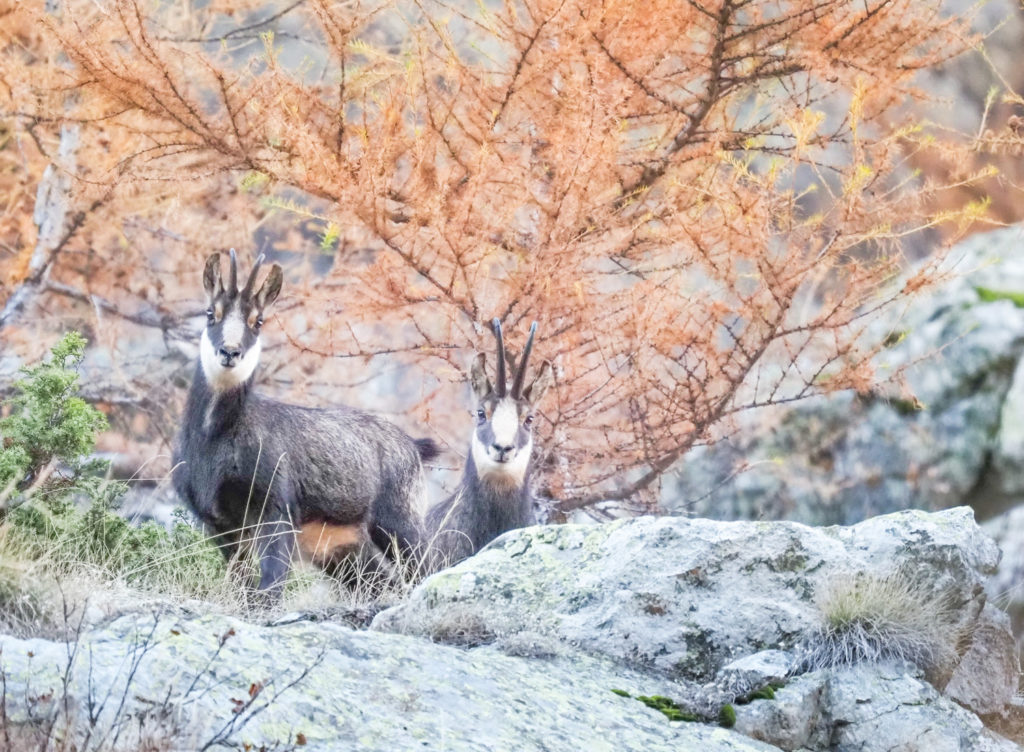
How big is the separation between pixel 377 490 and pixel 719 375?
2280 millimetres

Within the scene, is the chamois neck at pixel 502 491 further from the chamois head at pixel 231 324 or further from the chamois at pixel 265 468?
the chamois head at pixel 231 324

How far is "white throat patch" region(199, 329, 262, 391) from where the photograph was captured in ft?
23.1

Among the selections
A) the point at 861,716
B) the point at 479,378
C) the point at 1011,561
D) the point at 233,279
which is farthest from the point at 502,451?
the point at 1011,561

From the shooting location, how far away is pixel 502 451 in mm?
6715

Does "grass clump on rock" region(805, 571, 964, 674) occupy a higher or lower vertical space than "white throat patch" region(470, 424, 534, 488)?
lower

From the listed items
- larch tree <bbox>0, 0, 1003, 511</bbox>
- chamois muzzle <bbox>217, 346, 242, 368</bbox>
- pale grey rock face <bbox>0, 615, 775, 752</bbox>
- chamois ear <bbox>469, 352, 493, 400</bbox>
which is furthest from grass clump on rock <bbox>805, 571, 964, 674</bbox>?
chamois muzzle <bbox>217, 346, 242, 368</bbox>

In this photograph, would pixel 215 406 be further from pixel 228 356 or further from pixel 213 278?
pixel 213 278

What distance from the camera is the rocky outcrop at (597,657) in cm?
375

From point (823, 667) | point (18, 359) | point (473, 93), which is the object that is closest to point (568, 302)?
point (473, 93)

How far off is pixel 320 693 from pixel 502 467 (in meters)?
2.90

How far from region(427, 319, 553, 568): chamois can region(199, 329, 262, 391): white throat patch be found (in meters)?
1.29

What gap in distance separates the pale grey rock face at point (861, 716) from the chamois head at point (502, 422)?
2.24m

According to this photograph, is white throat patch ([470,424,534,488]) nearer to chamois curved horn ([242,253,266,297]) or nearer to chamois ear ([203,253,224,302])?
chamois curved horn ([242,253,266,297])

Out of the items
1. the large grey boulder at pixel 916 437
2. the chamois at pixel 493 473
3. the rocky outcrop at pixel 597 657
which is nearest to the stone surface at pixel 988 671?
the rocky outcrop at pixel 597 657
